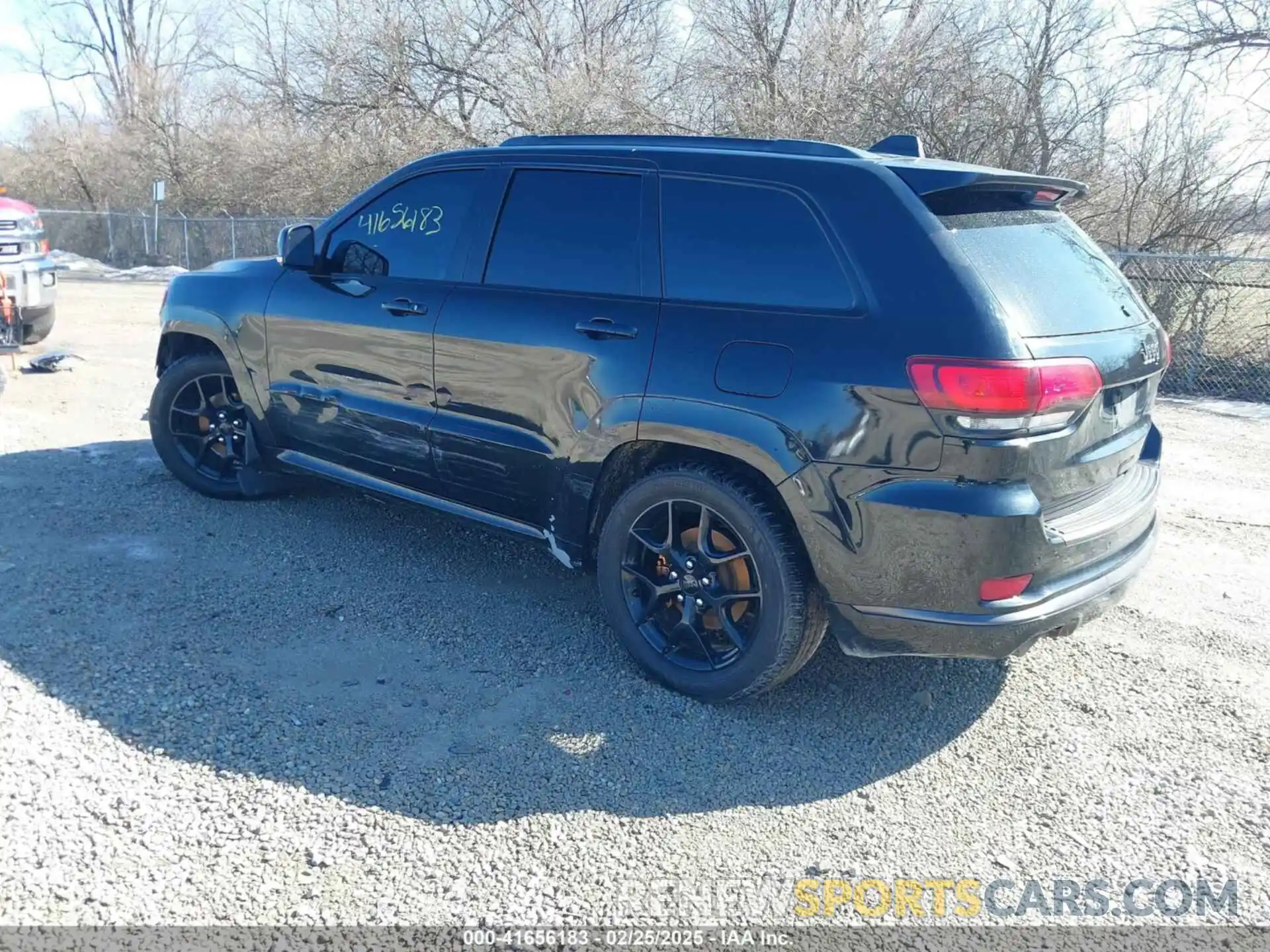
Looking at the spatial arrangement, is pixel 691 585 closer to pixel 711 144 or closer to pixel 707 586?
pixel 707 586

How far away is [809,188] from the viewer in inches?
133

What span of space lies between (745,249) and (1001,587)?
1.43 m

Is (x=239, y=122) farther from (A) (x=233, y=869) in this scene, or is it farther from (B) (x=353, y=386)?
(A) (x=233, y=869)

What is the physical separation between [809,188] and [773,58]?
1604cm

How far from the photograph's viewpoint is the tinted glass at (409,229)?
4.34 meters

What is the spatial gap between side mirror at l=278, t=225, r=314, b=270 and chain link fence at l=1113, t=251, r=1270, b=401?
9021mm

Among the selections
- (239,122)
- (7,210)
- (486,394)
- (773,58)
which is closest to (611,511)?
(486,394)

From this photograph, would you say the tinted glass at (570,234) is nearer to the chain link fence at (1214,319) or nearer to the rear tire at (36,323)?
the rear tire at (36,323)

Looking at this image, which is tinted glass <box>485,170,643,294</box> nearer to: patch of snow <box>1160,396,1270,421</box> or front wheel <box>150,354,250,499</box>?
front wheel <box>150,354,250,499</box>

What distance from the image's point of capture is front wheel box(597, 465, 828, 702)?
3.37m

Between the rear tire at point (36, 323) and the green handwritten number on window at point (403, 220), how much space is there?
6.63 m

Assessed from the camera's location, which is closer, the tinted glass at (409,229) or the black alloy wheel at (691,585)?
the black alloy wheel at (691,585)

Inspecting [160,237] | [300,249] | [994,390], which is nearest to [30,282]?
[300,249]

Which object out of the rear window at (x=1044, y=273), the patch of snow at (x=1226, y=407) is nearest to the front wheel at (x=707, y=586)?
the rear window at (x=1044, y=273)
